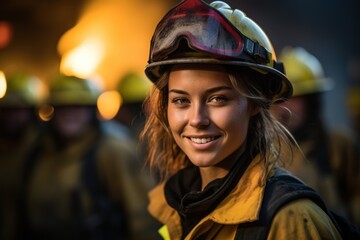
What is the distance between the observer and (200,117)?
285cm

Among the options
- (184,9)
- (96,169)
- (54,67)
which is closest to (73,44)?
(54,67)

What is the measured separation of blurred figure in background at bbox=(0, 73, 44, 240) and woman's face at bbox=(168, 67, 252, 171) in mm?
4495

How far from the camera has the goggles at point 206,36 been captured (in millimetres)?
2787

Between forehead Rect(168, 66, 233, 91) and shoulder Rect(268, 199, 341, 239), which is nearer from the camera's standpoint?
shoulder Rect(268, 199, 341, 239)

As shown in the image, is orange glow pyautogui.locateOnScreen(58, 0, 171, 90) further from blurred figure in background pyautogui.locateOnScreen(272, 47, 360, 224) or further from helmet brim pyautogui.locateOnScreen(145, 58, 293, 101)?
helmet brim pyautogui.locateOnScreen(145, 58, 293, 101)

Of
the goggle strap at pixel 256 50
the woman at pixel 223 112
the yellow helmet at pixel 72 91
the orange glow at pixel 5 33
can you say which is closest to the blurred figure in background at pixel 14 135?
the yellow helmet at pixel 72 91

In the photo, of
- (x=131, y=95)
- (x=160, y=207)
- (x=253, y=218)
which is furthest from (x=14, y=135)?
(x=253, y=218)

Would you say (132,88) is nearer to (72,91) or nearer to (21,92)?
(21,92)

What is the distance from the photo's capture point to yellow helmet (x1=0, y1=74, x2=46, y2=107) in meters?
7.89

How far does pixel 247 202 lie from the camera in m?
2.76

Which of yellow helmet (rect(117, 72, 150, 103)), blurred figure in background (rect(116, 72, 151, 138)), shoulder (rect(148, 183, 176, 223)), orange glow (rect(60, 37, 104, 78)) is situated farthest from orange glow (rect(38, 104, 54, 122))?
shoulder (rect(148, 183, 176, 223))

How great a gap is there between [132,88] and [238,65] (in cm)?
Answer: 594

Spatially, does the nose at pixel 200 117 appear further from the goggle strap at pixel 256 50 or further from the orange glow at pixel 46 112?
the orange glow at pixel 46 112

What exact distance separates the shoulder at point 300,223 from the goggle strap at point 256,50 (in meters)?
0.67
